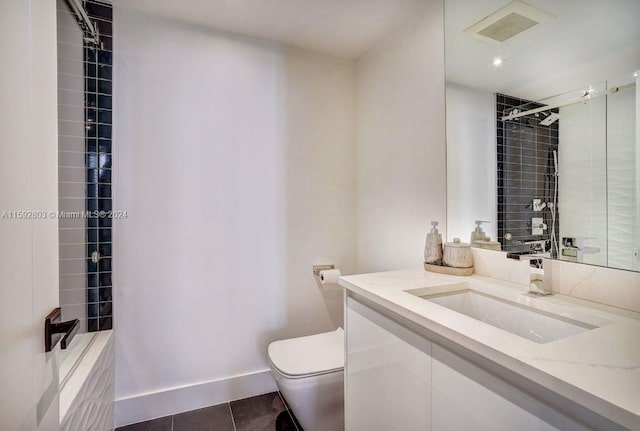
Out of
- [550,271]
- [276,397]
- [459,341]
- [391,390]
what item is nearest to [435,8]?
→ [550,271]

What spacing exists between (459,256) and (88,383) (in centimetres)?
165

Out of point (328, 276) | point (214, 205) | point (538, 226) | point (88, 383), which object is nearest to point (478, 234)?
point (538, 226)

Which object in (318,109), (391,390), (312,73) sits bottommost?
(391,390)

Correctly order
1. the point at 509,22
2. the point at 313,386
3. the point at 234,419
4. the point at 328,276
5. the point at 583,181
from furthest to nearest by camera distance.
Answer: the point at 328,276 → the point at 234,419 → the point at 313,386 → the point at 509,22 → the point at 583,181

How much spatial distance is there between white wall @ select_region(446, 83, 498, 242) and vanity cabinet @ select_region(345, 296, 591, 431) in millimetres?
675

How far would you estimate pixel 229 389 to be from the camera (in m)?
1.93

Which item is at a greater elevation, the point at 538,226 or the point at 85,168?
the point at 85,168

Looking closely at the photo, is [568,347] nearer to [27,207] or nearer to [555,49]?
[555,49]

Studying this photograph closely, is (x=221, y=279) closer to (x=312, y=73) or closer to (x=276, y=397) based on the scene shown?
(x=276, y=397)

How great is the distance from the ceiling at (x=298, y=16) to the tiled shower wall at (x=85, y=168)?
373mm

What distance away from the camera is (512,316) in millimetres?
1059

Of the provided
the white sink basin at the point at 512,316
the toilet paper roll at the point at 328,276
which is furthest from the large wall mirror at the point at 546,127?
the toilet paper roll at the point at 328,276

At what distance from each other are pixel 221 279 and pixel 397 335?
1283mm

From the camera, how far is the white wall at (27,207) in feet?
1.91
